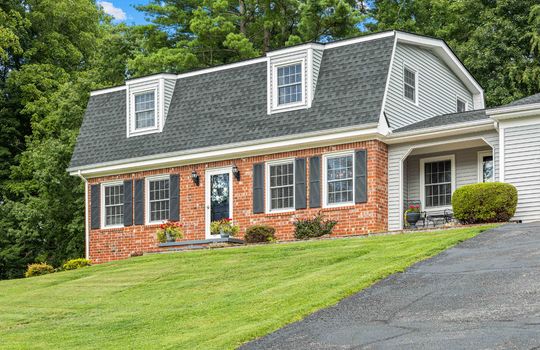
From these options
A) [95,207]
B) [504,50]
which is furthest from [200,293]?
[504,50]

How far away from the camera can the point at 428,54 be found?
26.8 m

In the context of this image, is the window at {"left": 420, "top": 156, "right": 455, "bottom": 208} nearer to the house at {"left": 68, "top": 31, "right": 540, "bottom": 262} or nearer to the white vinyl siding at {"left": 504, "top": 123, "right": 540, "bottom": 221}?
the house at {"left": 68, "top": 31, "right": 540, "bottom": 262}

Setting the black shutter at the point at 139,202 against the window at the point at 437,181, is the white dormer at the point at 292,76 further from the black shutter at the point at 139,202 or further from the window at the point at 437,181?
the black shutter at the point at 139,202

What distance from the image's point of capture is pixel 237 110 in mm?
26547

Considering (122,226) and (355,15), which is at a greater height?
(355,15)

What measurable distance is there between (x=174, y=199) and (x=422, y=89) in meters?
7.43

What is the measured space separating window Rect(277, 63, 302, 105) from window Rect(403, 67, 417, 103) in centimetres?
273

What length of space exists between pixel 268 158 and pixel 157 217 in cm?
406

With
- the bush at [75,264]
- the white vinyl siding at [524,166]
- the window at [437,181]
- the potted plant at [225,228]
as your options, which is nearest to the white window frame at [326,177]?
the window at [437,181]

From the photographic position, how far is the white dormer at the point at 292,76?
992 inches

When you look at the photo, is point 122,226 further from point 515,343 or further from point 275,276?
point 515,343

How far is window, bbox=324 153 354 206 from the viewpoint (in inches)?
940

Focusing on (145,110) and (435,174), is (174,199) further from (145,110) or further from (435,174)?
(435,174)

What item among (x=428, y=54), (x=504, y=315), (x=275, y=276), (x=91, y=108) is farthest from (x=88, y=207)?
(x=504, y=315)
